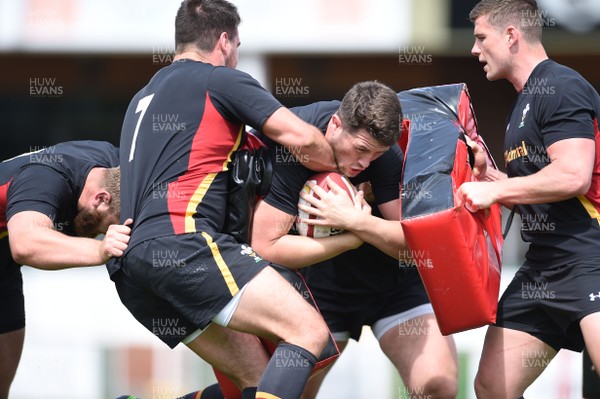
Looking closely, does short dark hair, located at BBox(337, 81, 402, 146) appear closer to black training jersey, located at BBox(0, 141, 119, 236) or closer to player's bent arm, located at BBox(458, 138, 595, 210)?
player's bent arm, located at BBox(458, 138, 595, 210)

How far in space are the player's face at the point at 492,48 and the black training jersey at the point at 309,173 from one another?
609 millimetres

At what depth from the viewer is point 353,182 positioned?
4.59 m

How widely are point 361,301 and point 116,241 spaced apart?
1491 millimetres

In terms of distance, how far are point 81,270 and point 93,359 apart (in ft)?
3.41

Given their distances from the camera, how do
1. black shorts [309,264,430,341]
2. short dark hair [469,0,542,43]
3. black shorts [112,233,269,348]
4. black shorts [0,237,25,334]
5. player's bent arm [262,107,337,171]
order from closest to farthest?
black shorts [112,233,269,348]
player's bent arm [262,107,337,171]
short dark hair [469,0,542,43]
black shorts [309,264,430,341]
black shorts [0,237,25,334]

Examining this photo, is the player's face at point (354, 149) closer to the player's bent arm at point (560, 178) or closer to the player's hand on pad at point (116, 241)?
the player's bent arm at point (560, 178)

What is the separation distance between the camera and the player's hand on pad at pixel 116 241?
4.14 m

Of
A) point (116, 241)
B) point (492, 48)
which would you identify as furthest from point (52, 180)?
point (492, 48)

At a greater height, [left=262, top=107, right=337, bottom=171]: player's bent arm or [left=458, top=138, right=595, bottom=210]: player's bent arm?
[left=262, top=107, right=337, bottom=171]: player's bent arm

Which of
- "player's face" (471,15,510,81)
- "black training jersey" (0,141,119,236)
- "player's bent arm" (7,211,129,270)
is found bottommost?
"player's bent arm" (7,211,129,270)

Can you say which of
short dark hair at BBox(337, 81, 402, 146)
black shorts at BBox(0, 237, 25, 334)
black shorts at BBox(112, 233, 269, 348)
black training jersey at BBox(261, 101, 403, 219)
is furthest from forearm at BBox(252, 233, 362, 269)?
black shorts at BBox(0, 237, 25, 334)

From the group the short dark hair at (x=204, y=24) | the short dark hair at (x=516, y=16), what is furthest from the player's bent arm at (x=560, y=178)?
the short dark hair at (x=204, y=24)

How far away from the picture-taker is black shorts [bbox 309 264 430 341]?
5.04 m

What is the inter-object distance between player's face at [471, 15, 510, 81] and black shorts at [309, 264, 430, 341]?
3.85 feet
